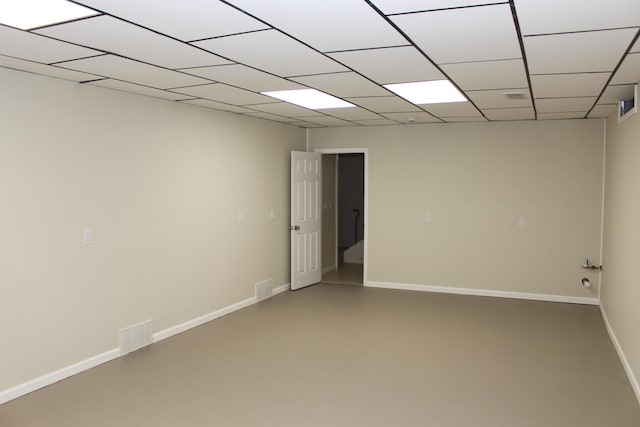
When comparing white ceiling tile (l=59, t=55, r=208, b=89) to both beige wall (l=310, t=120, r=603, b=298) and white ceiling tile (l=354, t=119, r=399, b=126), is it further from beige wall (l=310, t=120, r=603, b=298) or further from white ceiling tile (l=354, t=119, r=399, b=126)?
beige wall (l=310, t=120, r=603, b=298)

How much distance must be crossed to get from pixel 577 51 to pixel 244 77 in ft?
6.93

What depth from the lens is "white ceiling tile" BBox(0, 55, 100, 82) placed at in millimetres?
3169

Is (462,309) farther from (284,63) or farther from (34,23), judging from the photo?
(34,23)

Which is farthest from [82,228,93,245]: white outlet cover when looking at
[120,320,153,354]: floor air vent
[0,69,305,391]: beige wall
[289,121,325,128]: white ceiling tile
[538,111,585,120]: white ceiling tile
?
[538,111,585,120]: white ceiling tile

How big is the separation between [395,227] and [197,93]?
357 cm

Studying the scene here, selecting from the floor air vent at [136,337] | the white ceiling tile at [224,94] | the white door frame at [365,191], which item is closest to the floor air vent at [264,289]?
the white door frame at [365,191]

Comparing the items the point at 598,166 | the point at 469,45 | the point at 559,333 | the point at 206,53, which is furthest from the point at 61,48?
the point at 598,166

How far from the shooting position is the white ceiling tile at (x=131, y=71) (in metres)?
3.15

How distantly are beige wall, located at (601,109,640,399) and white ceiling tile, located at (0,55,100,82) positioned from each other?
159 inches

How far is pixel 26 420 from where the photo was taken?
3160 mm

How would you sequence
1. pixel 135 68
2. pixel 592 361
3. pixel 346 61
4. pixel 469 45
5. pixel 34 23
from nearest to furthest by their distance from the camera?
1. pixel 34 23
2. pixel 469 45
3. pixel 346 61
4. pixel 135 68
5. pixel 592 361

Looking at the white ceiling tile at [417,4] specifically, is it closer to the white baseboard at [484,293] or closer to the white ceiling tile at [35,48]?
the white ceiling tile at [35,48]

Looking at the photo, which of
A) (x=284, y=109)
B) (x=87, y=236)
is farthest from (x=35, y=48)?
(x=284, y=109)

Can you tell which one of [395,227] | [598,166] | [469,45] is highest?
[469,45]
